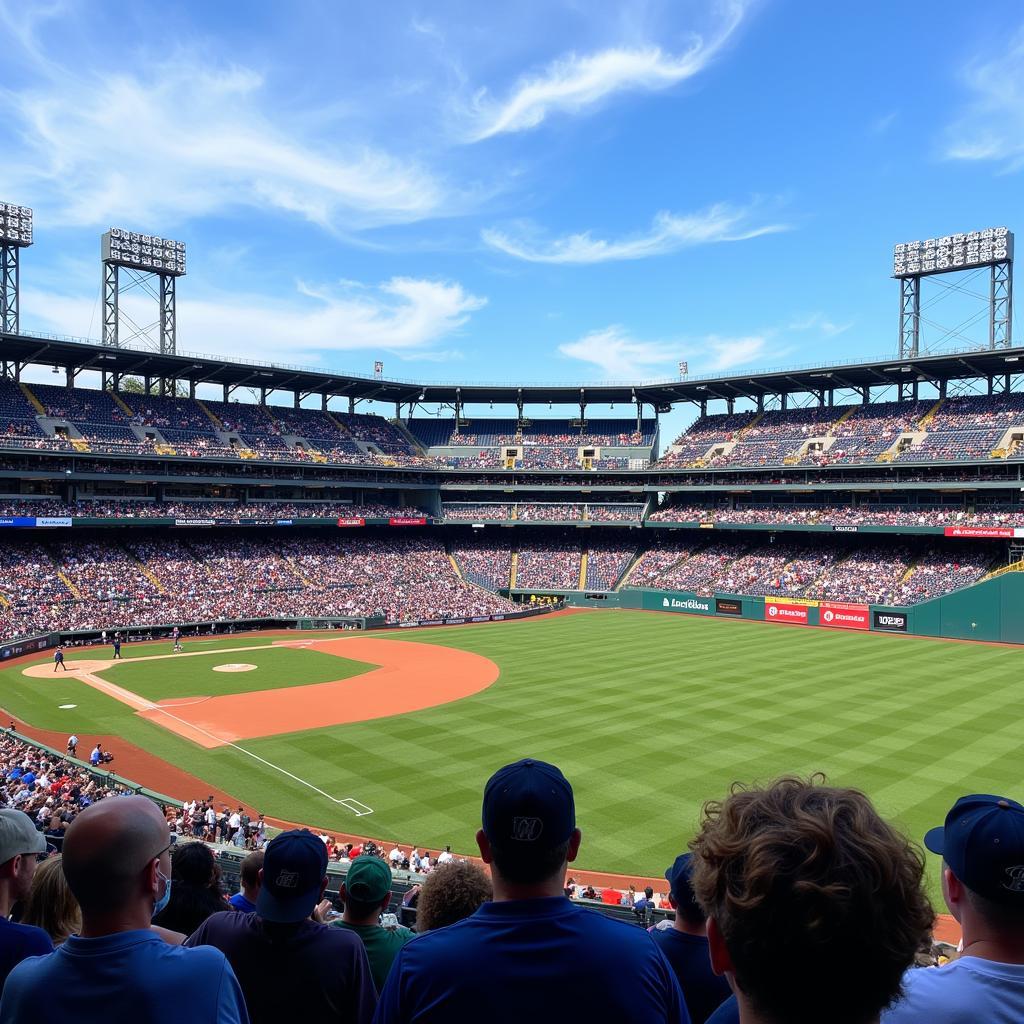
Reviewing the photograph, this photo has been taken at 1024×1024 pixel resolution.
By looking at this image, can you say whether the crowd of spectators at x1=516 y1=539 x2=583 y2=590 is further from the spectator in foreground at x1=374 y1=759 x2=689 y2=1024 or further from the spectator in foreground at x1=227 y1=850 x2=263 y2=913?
the spectator in foreground at x1=374 y1=759 x2=689 y2=1024

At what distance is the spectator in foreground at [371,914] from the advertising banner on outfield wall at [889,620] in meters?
55.1

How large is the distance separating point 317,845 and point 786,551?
2631 inches

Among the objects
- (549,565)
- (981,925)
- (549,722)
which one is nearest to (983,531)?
(549,565)

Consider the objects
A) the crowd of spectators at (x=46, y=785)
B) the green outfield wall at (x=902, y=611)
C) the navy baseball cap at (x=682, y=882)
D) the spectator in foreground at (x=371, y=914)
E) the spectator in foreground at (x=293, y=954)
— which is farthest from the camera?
the green outfield wall at (x=902, y=611)

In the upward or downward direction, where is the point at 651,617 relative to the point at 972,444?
downward

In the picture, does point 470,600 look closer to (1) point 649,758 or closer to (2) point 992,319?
(1) point 649,758

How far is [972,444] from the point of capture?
5834cm

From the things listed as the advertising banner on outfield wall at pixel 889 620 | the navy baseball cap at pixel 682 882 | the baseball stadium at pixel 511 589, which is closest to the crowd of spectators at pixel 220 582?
the baseball stadium at pixel 511 589

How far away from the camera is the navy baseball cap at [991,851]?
277 centimetres

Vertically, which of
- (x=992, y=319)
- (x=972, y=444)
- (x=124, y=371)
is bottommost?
(x=972, y=444)

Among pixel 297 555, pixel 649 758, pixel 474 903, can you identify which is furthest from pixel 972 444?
pixel 474 903

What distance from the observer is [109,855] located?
2928 mm

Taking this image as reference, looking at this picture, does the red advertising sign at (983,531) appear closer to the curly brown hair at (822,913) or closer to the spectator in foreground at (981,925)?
the spectator in foreground at (981,925)

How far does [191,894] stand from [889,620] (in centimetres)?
5520
